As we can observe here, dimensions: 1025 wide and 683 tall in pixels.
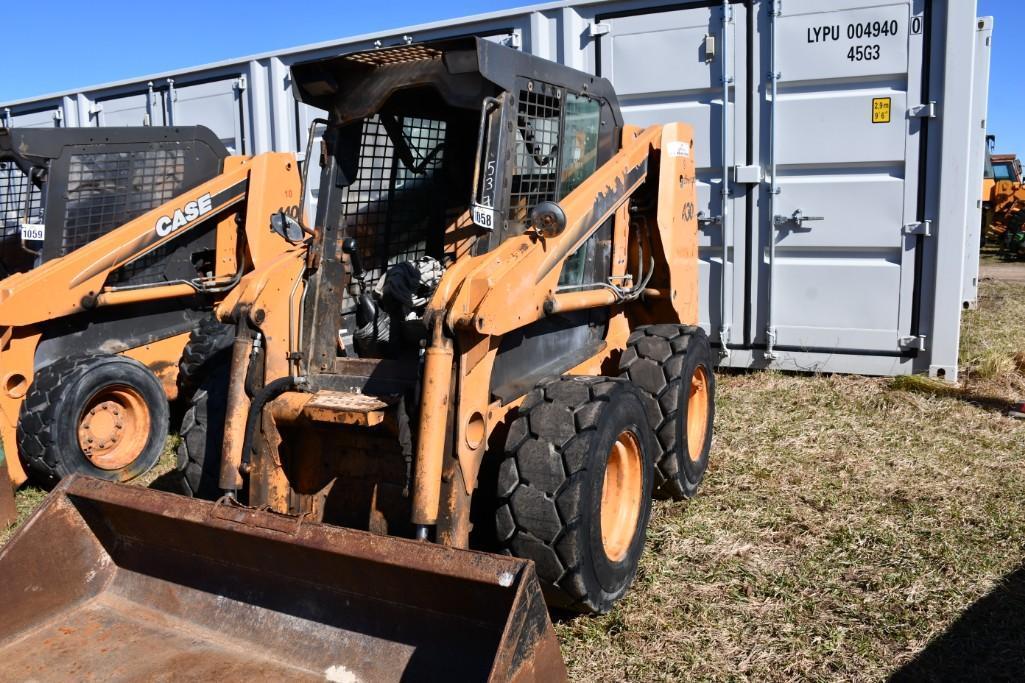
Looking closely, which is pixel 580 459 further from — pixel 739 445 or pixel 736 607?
pixel 739 445

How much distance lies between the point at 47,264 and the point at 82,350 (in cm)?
58

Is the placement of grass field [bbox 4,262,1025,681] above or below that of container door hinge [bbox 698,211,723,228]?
below

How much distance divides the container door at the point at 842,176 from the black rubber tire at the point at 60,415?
4644mm

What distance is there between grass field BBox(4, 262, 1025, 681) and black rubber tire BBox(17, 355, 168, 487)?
316 millimetres

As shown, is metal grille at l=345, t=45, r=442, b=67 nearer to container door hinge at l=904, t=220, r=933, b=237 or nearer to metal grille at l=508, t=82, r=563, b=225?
metal grille at l=508, t=82, r=563, b=225

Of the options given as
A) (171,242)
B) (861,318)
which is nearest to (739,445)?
(861,318)

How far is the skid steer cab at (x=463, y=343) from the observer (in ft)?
10.7

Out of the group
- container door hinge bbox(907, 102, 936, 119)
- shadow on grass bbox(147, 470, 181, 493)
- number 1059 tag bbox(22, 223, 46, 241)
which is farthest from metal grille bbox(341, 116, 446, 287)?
container door hinge bbox(907, 102, 936, 119)

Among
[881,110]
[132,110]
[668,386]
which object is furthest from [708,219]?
[132,110]

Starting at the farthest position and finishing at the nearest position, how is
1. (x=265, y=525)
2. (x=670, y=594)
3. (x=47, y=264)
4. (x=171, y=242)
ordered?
(x=171, y=242)
(x=47, y=264)
(x=670, y=594)
(x=265, y=525)

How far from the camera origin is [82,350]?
5.75 metres

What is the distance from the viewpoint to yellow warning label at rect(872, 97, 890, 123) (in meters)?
6.51

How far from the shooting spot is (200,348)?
5.70 meters

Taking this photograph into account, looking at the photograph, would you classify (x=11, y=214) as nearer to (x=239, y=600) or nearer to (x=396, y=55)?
(x=396, y=55)
